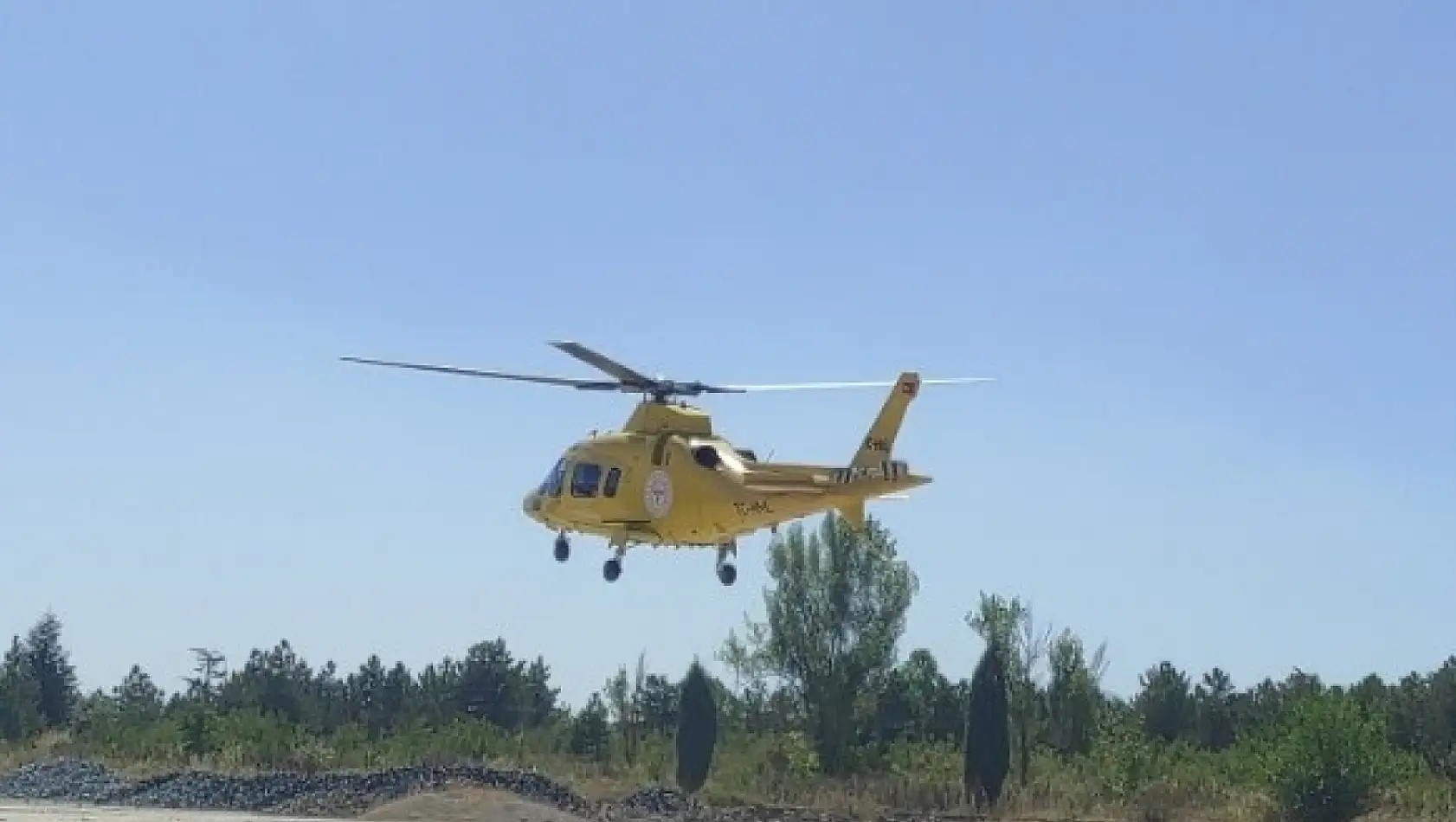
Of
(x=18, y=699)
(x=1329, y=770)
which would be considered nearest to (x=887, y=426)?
(x=1329, y=770)

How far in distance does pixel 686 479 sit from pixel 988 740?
18237mm

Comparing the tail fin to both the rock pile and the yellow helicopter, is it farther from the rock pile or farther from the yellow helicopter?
the rock pile

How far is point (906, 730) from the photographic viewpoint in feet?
190

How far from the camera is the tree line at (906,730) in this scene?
42.7 m

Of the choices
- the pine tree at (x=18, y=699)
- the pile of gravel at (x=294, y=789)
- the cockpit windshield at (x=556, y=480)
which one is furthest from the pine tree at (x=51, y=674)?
the cockpit windshield at (x=556, y=480)

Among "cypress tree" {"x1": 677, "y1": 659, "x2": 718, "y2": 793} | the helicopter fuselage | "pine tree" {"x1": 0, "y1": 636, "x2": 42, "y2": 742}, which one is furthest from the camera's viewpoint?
"pine tree" {"x1": 0, "y1": 636, "x2": 42, "y2": 742}

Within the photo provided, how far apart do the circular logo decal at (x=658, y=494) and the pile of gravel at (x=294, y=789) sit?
15736 millimetres

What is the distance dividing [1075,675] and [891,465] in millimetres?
22738

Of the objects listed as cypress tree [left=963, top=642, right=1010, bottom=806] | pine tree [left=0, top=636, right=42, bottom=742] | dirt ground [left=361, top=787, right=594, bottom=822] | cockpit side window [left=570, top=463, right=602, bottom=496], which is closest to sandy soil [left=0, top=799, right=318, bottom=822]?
dirt ground [left=361, top=787, right=594, bottom=822]

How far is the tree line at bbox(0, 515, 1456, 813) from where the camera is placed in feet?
140

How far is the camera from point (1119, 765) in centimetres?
4441

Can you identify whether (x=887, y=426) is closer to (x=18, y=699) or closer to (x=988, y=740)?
(x=988, y=740)

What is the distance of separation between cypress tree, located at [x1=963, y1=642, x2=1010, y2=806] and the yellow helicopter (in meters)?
16.1

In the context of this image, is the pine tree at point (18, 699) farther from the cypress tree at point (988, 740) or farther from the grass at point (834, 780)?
the cypress tree at point (988, 740)
